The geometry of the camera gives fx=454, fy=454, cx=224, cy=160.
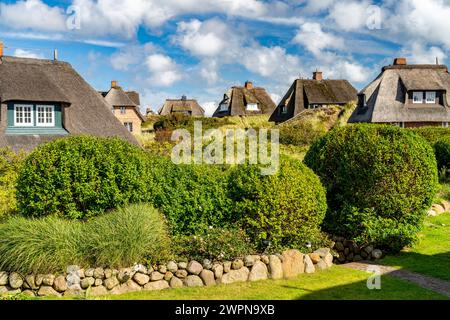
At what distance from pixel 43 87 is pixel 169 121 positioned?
2057 centimetres

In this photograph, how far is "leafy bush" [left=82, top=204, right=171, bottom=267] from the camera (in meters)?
8.32

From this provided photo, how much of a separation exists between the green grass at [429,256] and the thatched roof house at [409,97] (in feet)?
87.6

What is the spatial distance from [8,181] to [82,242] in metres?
8.01

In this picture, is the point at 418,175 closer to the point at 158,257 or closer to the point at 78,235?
the point at 158,257

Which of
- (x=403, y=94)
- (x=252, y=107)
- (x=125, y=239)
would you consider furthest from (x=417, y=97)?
(x=125, y=239)

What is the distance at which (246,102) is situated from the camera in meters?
63.9

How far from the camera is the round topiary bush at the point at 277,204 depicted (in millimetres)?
9781

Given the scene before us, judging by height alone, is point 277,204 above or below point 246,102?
below

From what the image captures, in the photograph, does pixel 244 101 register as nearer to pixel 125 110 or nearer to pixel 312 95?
pixel 312 95

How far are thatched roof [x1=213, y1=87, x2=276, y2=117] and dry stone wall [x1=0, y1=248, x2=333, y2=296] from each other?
5345cm

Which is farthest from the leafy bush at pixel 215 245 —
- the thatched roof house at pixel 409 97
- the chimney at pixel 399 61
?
the chimney at pixel 399 61

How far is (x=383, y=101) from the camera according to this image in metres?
39.1

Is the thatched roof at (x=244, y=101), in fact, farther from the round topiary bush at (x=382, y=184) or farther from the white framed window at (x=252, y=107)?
the round topiary bush at (x=382, y=184)

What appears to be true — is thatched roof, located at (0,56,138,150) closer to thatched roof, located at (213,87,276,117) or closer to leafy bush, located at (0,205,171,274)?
leafy bush, located at (0,205,171,274)
